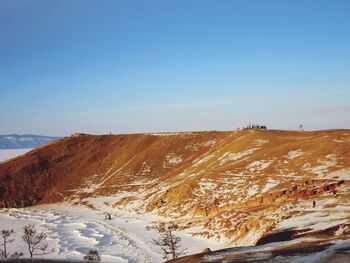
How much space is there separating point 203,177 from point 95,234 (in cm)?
3056

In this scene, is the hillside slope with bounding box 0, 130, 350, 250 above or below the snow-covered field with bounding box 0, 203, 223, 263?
above

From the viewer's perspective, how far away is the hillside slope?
5728 centimetres

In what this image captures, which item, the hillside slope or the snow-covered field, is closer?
the snow-covered field

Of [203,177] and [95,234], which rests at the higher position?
[203,177]

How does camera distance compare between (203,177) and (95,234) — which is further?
(203,177)

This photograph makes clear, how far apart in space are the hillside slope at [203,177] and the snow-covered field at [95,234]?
4.55 meters

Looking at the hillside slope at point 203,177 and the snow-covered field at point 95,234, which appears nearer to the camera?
the snow-covered field at point 95,234

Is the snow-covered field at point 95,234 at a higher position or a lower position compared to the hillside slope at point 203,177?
lower

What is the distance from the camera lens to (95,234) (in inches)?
2657

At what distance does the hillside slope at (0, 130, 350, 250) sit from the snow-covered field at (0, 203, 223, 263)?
14.9ft

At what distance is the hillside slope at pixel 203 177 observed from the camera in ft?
188

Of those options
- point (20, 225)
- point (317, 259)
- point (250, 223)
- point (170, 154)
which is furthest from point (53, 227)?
point (317, 259)

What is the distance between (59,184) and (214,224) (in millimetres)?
81015

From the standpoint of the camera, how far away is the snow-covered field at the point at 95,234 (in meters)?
53.3
